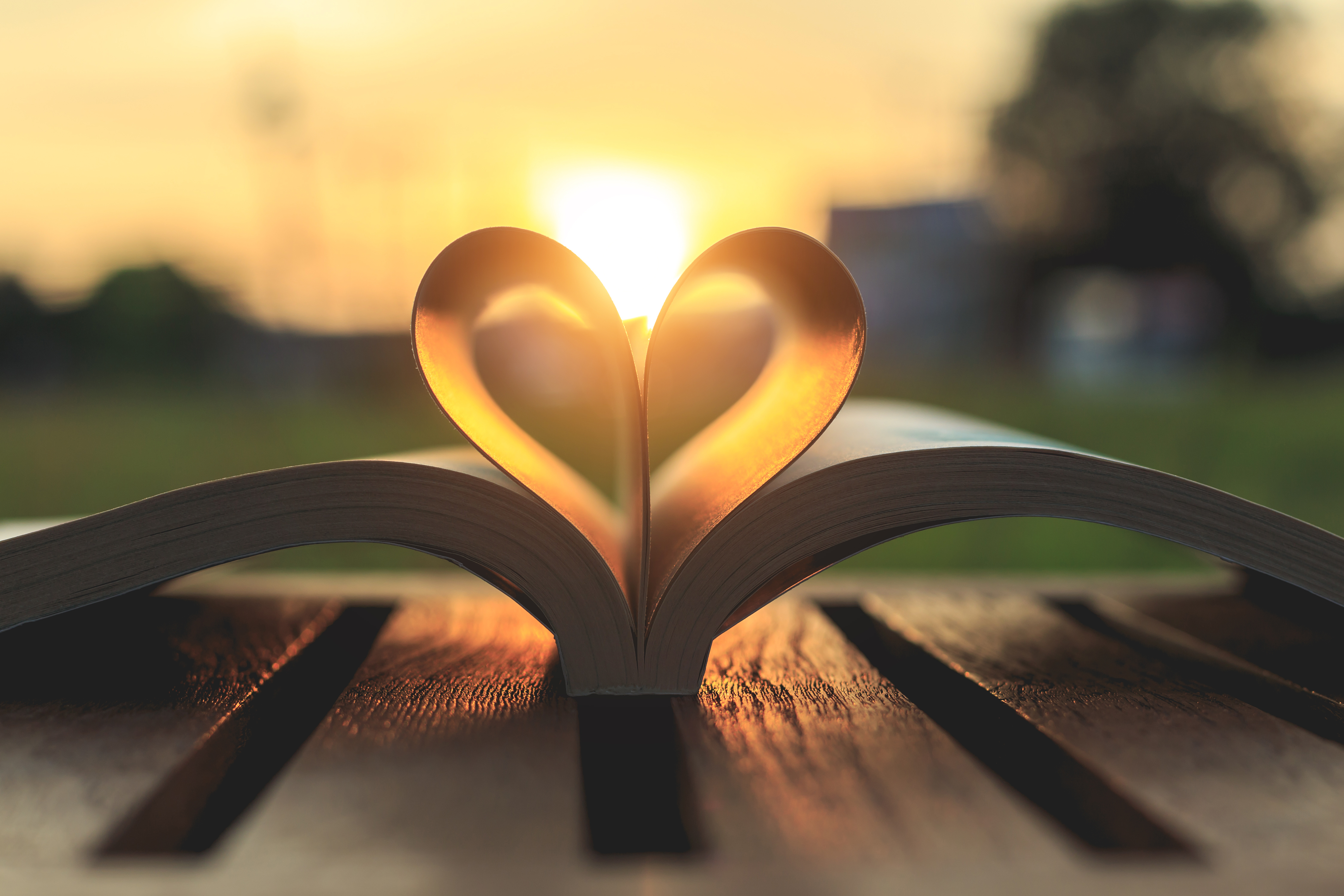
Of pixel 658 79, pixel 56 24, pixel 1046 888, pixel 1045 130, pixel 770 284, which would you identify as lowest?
pixel 1046 888

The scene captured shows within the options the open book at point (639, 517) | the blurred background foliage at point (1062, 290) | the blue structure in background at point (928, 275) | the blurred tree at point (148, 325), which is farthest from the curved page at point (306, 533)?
the blurred tree at point (148, 325)

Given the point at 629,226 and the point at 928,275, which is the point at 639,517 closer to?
the point at 629,226

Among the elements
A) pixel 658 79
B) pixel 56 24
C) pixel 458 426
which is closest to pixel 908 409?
pixel 458 426

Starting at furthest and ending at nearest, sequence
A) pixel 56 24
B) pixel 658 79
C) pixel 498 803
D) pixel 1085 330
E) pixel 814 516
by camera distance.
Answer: pixel 1085 330 < pixel 658 79 < pixel 56 24 < pixel 814 516 < pixel 498 803

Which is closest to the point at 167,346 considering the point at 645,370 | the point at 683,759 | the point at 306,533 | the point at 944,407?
the point at 944,407

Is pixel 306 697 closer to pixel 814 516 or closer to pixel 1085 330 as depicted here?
pixel 814 516

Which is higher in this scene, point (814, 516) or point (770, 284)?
point (770, 284)
